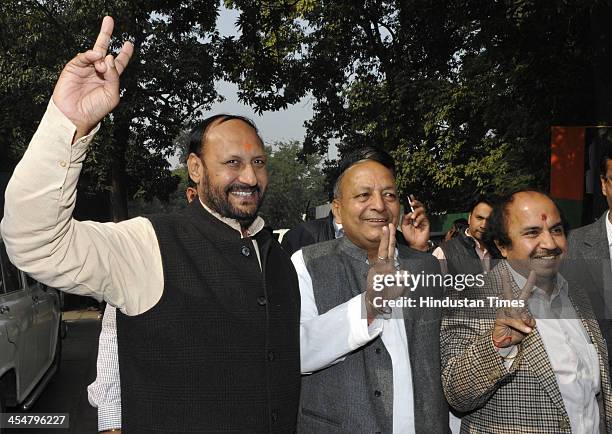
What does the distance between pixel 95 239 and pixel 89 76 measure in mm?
468

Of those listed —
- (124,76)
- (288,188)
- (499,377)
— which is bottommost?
(499,377)

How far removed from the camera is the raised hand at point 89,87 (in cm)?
189

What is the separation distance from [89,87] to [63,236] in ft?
1.35

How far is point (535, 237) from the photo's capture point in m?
2.52

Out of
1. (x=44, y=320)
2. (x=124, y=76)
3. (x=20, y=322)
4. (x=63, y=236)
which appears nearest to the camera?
(x=63, y=236)

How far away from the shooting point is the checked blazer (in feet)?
7.61

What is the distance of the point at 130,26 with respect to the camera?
34.7ft

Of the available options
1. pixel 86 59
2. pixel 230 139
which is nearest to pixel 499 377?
pixel 230 139

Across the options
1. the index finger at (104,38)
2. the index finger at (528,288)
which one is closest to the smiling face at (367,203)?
the index finger at (528,288)

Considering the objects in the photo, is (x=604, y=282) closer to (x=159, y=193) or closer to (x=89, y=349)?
(x=89, y=349)

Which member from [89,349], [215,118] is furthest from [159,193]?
[215,118]

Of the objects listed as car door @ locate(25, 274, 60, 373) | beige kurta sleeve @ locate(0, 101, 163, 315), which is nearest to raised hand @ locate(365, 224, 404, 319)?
beige kurta sleeve @ locate(0, 101, 163, 315)

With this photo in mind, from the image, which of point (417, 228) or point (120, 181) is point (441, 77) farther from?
point (417, 228)

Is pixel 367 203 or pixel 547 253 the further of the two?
pixel 367 203
